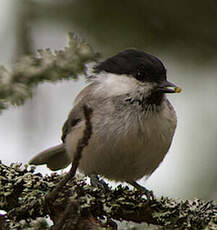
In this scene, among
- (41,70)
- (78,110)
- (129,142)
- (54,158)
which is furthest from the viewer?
(54,158)

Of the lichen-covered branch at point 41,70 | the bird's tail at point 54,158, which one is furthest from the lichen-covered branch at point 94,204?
the bird's tail at point 54,158

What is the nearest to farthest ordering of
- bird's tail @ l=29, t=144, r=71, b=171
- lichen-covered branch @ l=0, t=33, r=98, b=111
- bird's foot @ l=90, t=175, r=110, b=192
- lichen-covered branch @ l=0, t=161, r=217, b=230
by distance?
lichen-covered branch @ l=0, t=33, r=98, b=111, lichen-covered branch @ l=0, t=161, r=217, b=230, bird's foot @ l=90, t=175, r=110, b=192, bird's tail @ l=29, t=144, r=71, b=171

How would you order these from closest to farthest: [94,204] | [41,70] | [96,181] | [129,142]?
[41,70] < [94,204] < [129,142] < [96,181]

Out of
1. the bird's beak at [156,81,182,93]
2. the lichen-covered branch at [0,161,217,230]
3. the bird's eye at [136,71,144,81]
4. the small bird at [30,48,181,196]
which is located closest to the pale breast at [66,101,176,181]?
the small bird at [30,48,181,196]

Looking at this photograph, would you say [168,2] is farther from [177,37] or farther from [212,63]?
[212,63]

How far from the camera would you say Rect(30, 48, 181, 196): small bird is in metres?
2.70

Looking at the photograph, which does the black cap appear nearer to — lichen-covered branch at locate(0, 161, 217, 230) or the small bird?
the small bird

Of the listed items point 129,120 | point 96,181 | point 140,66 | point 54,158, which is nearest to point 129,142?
point 129,120

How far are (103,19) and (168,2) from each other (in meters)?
0.63

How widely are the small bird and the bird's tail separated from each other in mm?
511

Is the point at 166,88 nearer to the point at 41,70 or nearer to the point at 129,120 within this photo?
the point at 129,120

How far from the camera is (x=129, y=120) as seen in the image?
8.96 ft

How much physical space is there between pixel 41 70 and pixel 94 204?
83 cm

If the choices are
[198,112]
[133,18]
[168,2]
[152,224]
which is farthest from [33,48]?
[152,224]
